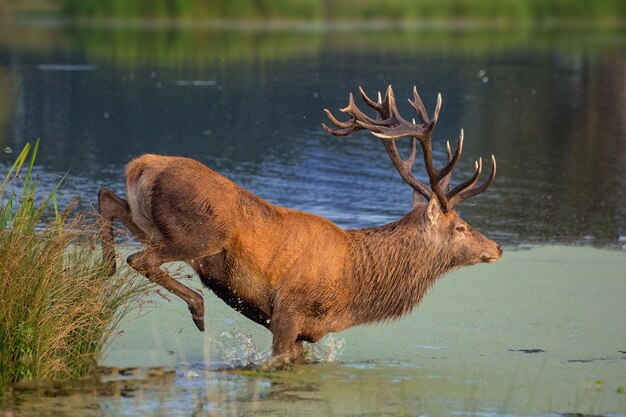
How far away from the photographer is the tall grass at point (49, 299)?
5.95 m

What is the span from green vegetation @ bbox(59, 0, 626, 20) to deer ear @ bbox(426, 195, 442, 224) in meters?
30.0

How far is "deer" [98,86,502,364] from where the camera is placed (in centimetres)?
668

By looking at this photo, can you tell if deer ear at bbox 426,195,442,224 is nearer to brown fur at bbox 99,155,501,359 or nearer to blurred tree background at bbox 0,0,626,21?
brown fur at bbox 99,155,501,359

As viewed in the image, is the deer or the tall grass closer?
the tall grass

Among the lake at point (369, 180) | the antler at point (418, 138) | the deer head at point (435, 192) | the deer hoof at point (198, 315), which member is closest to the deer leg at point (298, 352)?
the lake at point (369, 180)

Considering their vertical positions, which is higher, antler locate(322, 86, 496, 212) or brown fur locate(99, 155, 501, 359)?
antler locate(322, 86, 496, 212)

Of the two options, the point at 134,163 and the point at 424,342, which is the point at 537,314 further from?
the point at 134,163

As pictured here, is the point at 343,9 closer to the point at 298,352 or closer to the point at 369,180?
the point at 369,180

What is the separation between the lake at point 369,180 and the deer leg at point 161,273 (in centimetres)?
26

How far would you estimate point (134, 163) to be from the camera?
678 cm

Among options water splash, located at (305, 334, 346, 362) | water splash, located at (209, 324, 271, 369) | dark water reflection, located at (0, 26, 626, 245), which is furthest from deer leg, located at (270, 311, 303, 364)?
dark water reflection, located at (0, 26, 626, 245)

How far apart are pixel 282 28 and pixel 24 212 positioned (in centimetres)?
2923

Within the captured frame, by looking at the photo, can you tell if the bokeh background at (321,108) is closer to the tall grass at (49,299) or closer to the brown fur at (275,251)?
the tall grass at (49,299)

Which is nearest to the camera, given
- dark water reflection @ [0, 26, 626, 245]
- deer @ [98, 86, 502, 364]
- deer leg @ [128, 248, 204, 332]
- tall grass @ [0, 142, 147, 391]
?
tall grass @ [0, 142, 147, 391]
